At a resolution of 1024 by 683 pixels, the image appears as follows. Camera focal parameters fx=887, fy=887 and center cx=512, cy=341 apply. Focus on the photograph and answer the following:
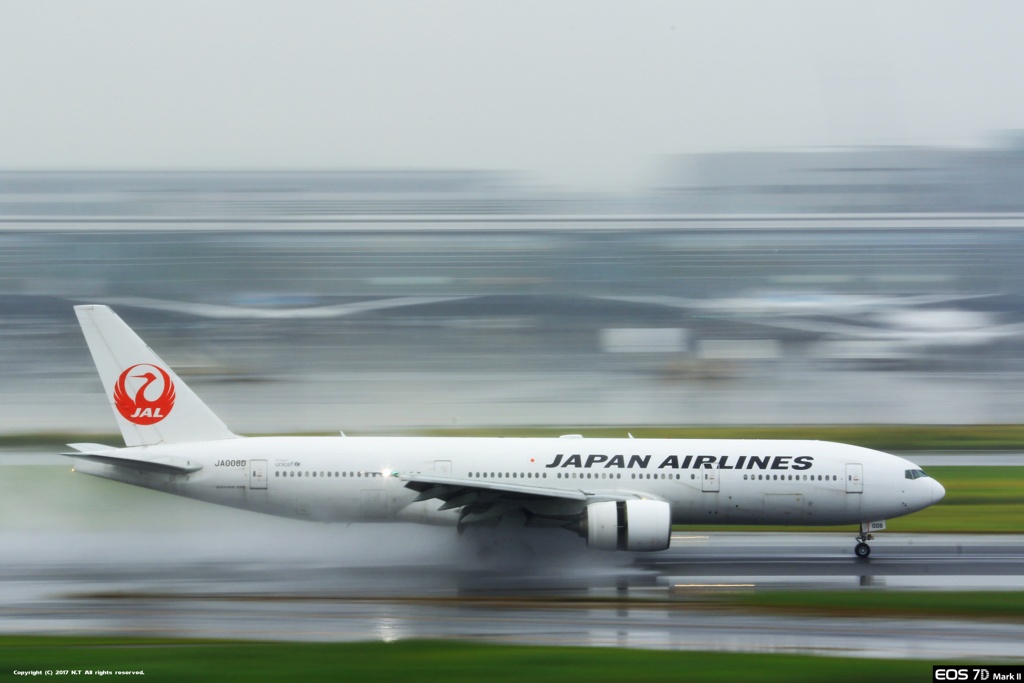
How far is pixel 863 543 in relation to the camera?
19.7 metres

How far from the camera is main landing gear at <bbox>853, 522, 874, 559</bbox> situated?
64.1 ft

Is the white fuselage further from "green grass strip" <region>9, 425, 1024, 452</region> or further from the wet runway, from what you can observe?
"green grass strip" <region>9, 425, 1024, 452</region>

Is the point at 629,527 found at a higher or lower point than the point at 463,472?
lower

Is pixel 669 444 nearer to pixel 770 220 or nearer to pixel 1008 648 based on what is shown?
pixel 1008 648

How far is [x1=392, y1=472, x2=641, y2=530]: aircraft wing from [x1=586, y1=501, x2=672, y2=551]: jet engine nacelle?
0.64 meters

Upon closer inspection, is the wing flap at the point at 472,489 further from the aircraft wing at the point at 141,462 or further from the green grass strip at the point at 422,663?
the green grass strip at the point at 422,663

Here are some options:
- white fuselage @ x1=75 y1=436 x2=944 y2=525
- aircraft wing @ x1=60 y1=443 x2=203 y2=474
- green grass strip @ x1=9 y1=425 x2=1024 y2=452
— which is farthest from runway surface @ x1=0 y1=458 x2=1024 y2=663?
green grass strip @ x1=9 y1=425 x2=1024 y2=452

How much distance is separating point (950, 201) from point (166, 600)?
70.8 m

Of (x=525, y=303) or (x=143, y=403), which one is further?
(x=525, y=303)

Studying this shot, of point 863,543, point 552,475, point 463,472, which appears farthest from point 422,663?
point 863,543

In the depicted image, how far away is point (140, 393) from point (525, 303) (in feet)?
125

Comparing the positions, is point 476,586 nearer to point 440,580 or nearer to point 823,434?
point 440,580

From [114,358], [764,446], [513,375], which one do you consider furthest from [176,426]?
[513,375]

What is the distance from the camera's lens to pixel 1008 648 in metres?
12.7
